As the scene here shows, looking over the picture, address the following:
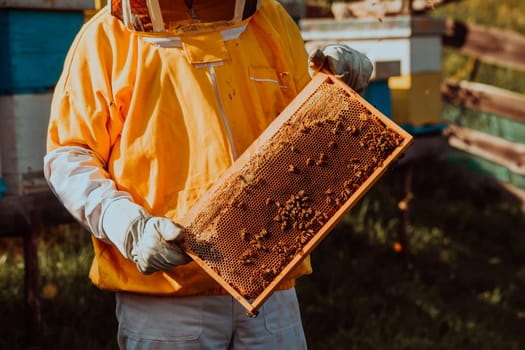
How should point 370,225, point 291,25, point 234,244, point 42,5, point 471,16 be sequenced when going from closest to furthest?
1. point 234,244
2. point 291,25
3. point 42,5
4. point 370,225
5. point 471,16

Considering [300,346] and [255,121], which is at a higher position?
[255,121]

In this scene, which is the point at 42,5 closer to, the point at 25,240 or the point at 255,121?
the point at 25,240

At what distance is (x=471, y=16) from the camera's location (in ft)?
33.0

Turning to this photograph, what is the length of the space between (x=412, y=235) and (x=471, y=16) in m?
4.57

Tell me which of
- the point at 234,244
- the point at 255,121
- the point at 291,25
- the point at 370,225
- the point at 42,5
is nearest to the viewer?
the point at 234,244

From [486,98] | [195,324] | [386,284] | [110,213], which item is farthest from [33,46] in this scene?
[486,98]

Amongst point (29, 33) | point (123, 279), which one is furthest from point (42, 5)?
point (123, 279)

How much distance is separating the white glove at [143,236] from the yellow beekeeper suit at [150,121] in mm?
97

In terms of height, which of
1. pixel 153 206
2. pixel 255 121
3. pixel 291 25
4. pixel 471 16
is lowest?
pixel 471 16

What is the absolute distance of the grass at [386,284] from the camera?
4367 millimetres

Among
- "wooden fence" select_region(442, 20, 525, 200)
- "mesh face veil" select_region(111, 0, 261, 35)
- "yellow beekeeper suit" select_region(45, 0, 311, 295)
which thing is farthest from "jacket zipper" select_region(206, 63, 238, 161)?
"wooden fence" select_region(442, 20, 525, 200)

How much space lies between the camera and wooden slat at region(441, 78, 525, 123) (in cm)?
762

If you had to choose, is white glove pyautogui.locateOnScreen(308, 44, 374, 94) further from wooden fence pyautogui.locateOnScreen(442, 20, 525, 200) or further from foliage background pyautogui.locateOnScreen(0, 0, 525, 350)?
wooden fence pyautogui.locateOnScreen(442, 20, 525, 200)

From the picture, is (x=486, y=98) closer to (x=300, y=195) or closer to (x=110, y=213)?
(x=300, y=195)
